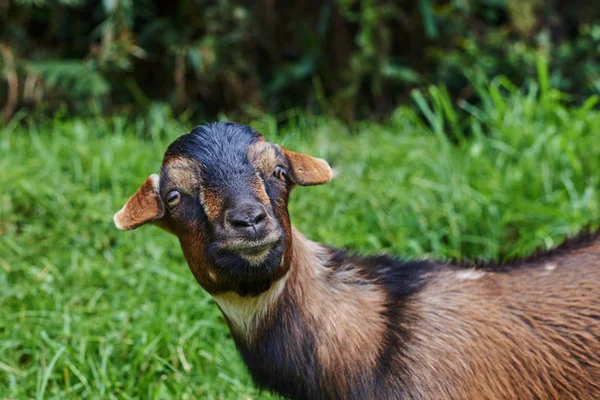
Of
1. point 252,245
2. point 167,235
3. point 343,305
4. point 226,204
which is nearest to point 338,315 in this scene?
point 343,305

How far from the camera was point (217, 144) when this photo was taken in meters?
2.93

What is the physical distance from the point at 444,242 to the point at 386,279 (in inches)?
76.8

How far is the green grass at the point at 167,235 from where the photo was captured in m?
4.02

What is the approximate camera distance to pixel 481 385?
9.93 feet

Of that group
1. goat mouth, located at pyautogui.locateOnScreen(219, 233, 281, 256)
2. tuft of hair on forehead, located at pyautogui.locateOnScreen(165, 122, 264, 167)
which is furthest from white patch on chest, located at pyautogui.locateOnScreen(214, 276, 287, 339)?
tuft of hair on forehead, located at pyautogui.locateOnScreen(165, 122, 264, 167)

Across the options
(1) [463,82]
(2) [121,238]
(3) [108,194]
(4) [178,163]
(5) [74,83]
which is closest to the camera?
(4) [178,163]

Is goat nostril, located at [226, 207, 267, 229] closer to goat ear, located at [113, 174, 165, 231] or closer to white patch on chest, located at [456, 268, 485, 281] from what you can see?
goat ear, located at [113, 174, 165, 231]

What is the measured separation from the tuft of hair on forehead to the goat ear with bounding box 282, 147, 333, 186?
18 cm

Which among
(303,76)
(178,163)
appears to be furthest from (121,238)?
(303,76)

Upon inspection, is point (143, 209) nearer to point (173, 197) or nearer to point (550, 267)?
point (173, 197)

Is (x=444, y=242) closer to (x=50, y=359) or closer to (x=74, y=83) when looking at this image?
(x=50, y=359)

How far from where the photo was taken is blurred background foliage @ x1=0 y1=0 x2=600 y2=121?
718cm

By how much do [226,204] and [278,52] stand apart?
5559 millimetres

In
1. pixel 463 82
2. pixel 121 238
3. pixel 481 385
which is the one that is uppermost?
pixel 463 82
